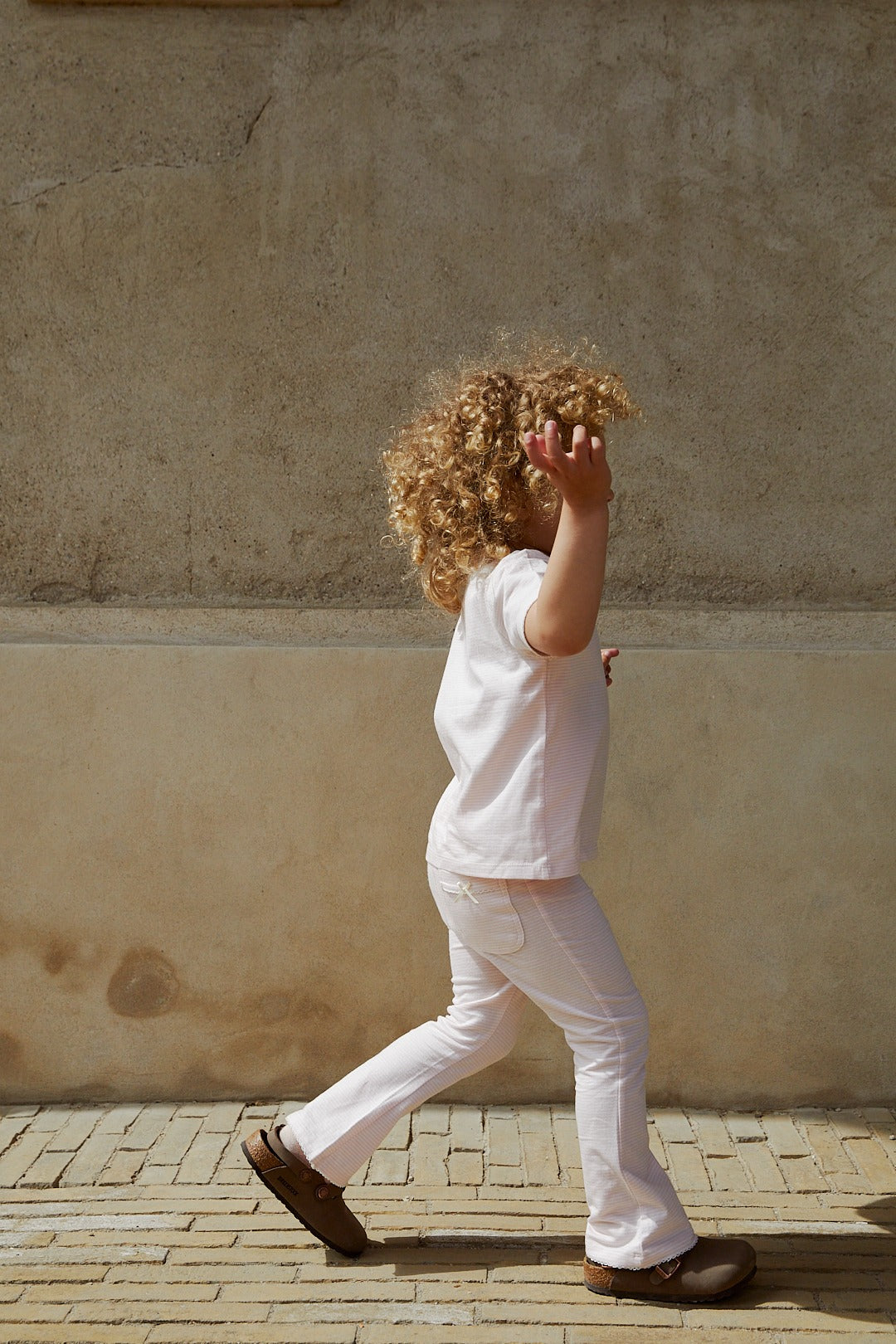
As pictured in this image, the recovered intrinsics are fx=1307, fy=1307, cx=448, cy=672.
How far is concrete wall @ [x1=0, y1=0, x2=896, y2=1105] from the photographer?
140 inches

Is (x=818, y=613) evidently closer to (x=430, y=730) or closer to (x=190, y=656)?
(x=430, y=730)

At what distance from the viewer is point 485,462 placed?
247 centimetres

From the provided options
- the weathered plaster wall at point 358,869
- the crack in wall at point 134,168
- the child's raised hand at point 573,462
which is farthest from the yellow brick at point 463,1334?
the crack in wall at point 134,168

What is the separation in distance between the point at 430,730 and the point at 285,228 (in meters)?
1.46

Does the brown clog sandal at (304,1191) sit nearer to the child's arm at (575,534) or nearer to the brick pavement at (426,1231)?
the brick pavement at (426,1231)

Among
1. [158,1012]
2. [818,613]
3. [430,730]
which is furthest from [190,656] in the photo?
[818,613]

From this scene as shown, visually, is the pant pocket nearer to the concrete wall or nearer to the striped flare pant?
the striped flare pant

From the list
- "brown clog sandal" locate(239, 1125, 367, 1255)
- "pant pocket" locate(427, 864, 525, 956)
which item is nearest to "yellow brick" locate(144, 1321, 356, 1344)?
"brown clog sandal" locate(239, 1125, 367, 1255)

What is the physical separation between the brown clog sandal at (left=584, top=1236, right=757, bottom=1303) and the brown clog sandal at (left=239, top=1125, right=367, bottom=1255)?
0.54m

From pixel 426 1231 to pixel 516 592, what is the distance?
147 cm

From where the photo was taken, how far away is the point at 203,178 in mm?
3643

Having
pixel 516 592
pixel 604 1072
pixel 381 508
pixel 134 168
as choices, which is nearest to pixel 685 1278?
pixel 604 1072

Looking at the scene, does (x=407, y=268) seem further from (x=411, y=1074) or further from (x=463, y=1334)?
(x=463, y=1334)

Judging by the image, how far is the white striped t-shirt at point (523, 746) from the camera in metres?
2.44
